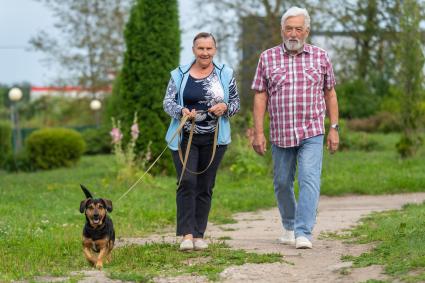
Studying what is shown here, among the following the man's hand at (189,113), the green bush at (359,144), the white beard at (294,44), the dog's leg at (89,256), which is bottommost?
the green bush at (359,144)

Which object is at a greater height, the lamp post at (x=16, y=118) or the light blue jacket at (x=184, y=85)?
the light blue jacket at (x=184, y=85)

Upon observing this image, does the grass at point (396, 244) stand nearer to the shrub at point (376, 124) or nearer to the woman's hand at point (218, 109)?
the woman's hand at point (218, 109)

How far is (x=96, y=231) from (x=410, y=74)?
14231 mm

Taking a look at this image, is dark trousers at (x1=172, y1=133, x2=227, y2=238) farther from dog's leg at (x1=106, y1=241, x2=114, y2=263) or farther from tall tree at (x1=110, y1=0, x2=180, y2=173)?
tall tree at (x1=110, y1=0, x2=180, y2=173)

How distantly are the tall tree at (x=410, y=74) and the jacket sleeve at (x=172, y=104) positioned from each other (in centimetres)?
1309

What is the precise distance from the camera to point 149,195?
14.6 metres

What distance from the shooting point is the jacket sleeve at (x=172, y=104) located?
26.6 feet

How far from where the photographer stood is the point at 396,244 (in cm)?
787

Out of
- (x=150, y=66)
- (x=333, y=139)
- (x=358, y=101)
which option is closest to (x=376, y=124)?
(x=358, y=101)

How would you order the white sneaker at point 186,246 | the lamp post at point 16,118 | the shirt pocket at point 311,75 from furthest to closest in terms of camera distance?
the lamp post at point 16,118 → the shirt pocket at point 311,75 → the white sneaker at point 186,246

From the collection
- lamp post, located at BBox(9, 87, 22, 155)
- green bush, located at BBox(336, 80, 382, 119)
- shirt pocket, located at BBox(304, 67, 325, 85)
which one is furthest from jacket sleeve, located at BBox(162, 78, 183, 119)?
green bush, located at BBox(336, 80, 382, 119)

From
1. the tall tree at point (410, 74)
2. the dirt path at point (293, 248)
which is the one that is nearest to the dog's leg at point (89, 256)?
the dirt path at point (293, 248)

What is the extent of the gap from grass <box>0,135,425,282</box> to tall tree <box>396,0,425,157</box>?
451 mm

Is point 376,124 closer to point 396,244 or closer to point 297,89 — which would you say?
point 297,89
